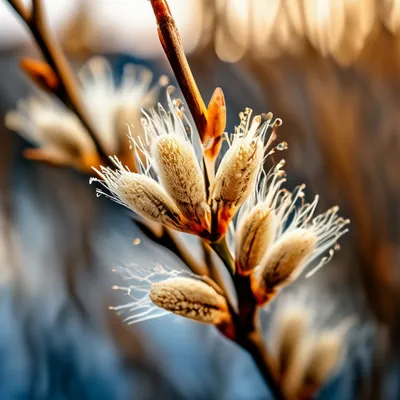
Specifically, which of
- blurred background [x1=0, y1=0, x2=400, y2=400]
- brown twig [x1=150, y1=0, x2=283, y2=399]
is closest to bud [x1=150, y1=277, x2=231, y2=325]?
brown twig [x1=150, y1=0, x2=283, y2=399]

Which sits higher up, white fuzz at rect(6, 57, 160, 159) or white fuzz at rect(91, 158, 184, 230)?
white fuzz at rect(6, 57, 160, 159)

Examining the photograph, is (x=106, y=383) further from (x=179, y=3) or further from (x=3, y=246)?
(x=179, y=3)

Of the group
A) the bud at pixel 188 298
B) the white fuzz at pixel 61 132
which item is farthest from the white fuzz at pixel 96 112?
the bud at pixel 188 298

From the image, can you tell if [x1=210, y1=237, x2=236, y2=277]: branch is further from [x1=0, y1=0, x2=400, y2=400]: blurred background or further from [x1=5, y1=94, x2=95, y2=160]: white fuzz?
[x1=0, y1=0, x2=400, y2=400]: blurred background

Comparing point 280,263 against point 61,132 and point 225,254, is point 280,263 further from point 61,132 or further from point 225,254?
point 61,132

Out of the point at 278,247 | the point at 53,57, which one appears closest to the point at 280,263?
the point at 278,247

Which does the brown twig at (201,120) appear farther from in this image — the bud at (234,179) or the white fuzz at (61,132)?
the white fuzz at (61,132)
